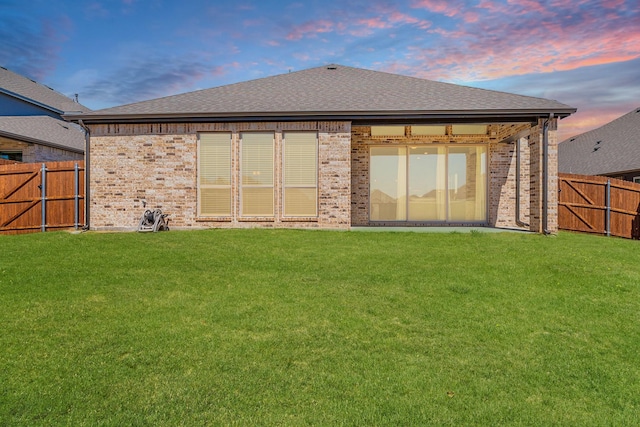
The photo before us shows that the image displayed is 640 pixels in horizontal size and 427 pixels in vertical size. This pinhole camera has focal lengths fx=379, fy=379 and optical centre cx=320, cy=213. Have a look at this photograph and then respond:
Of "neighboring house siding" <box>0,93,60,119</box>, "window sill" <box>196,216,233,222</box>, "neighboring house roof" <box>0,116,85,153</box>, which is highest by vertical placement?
"neighboring house siding" <box>0,93,60,119</box>

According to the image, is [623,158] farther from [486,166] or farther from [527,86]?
[486,166]

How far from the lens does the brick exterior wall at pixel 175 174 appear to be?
455 inches

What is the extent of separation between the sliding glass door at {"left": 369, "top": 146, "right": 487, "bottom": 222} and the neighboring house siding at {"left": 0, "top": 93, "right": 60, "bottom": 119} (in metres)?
18.8

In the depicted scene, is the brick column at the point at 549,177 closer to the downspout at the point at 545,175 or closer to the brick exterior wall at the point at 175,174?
the downspout at the point at 545,175

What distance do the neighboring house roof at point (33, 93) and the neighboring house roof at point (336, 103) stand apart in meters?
10.5

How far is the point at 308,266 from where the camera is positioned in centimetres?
714

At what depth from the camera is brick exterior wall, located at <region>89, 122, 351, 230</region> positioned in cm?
1155

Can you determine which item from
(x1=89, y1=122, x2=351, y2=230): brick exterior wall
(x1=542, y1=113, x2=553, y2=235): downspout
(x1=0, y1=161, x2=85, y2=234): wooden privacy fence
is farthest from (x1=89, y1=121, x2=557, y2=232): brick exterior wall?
(x1=0, y1=161, x2=85, y2=234): wooden privacy fence

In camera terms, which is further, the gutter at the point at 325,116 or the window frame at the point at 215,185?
the window frame at the point at 215,185

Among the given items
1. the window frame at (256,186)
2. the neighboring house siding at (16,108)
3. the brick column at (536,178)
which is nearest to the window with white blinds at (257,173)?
the window frame at (256,186)

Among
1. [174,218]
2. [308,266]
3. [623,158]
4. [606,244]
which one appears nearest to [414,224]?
[606,244]

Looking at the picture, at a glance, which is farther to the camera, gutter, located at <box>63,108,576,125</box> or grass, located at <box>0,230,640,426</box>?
gutter, located at <box>63,108,576,125</box>

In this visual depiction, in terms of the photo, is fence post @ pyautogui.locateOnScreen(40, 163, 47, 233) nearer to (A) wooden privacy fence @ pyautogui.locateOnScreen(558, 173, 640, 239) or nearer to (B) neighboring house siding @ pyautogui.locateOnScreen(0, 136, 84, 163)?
(B) neighboring house siding @ pyautogui.locateOnScreen(0, 136, 84, 163)

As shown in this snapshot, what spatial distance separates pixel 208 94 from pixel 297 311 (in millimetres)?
10866
